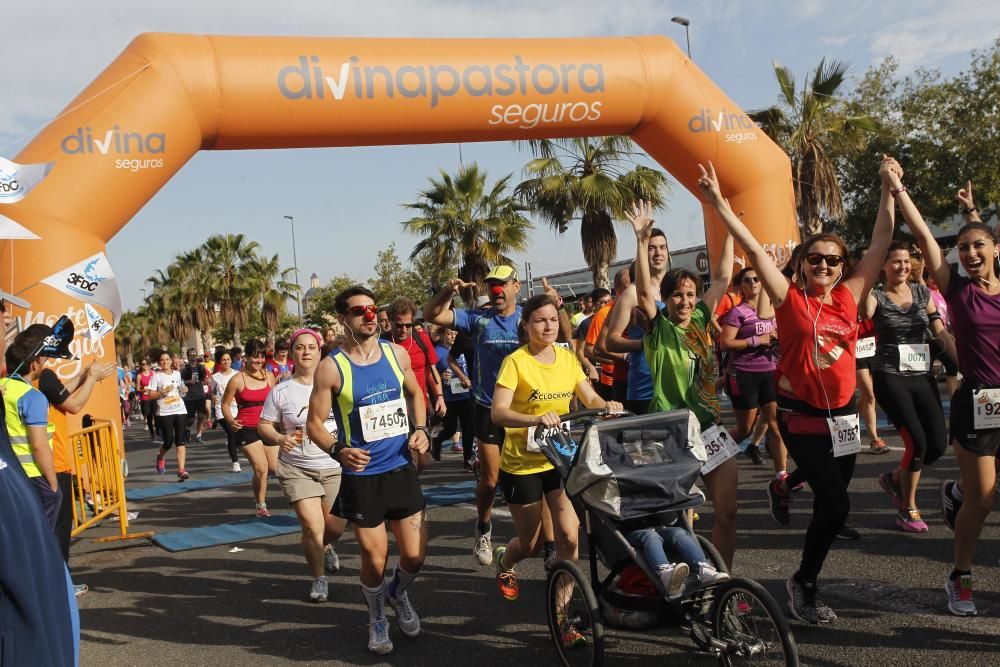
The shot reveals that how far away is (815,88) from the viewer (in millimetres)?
20359

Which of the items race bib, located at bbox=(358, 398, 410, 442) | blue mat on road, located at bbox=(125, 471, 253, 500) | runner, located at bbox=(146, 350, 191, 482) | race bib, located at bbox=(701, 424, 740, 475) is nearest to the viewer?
race bib, located at bbox=(701, 424, 740, 475)

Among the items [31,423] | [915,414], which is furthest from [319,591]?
[915,414]

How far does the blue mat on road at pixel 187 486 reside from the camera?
11602mm

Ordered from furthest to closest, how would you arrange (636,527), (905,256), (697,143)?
1. (697,143)
2. (905,256)
3. (636,527)

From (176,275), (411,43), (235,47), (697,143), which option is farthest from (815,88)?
(176,275)

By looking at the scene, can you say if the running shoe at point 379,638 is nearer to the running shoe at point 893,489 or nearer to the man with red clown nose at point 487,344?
the man with red clown nose at point 487,344

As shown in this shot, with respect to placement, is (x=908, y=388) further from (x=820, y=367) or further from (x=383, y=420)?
(x=383, y=420)

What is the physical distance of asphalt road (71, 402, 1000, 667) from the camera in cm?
430

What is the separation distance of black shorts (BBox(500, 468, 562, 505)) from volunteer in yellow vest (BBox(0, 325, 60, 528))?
8.12ft

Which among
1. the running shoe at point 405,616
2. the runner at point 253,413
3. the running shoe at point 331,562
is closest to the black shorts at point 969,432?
the running shoe at point 405,616

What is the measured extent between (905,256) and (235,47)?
20.8 feet

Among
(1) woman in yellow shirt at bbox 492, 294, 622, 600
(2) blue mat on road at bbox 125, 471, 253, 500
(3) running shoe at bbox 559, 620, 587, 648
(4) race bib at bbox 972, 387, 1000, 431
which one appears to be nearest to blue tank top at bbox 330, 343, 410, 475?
(1) woman in yellow shirt at bbox 492, 294, 622, 600

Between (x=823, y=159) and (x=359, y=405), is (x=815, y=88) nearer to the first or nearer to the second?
(x=823, y=159)

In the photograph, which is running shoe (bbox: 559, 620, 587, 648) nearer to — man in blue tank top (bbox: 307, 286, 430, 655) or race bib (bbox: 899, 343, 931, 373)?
man in blue tank top (bbox: 307, 286, 430, 655)
